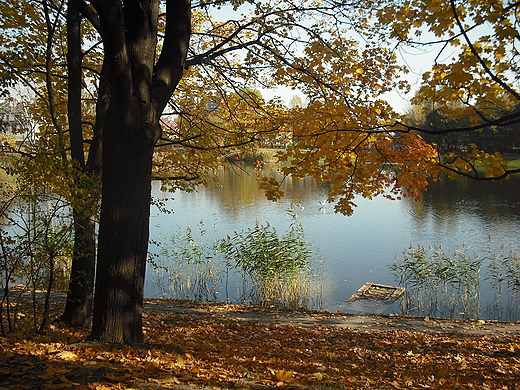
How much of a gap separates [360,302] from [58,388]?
7.94 m

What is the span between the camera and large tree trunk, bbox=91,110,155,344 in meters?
3.79

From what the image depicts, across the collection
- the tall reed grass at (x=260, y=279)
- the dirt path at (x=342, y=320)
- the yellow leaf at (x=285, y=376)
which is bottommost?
the dirt path at (x=342, y=320)

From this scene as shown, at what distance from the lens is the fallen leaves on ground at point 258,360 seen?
2.97 meters

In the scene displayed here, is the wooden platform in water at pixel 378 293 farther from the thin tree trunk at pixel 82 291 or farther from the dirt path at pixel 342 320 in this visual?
the thin tree trunk at pixel 82 291

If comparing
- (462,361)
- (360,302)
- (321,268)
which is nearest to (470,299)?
(360,302)

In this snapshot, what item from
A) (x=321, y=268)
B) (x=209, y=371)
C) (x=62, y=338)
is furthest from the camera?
(x=321, y=268)

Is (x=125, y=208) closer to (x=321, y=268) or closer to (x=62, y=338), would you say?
(x=62, y=338)

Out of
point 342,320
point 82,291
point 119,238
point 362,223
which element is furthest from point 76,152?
point 362,223

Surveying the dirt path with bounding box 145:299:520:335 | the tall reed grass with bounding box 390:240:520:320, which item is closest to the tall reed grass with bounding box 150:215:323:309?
the dirt path with bounding box 145:299:520:335

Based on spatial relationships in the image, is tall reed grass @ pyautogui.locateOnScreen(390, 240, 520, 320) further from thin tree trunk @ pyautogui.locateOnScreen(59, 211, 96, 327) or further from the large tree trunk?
the large tree trunk

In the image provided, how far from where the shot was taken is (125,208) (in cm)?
382

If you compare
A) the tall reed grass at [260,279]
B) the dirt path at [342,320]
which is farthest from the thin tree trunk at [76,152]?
the tall reed grass at [260,279]

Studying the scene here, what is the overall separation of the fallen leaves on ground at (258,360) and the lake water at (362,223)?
3452mm

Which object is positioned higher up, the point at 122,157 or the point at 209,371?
the point at 122,157
